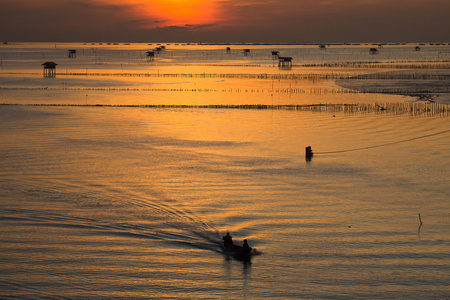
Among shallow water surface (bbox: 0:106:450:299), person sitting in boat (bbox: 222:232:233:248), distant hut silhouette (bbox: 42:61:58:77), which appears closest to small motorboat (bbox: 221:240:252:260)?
person sitting in boat (bbox: 222:232:233:248)

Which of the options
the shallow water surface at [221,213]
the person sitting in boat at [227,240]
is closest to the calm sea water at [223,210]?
the shallow water surface at [221,213]

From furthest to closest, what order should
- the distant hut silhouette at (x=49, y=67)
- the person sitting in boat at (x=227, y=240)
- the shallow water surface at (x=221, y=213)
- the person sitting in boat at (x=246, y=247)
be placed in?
the distant hut silhouette at (x=49, y=67) → the person sitting in boat at (x=227, y=240) → the person sitting in boat at (x=246, y=247) → the shallow water surface at (x=221, y=213)

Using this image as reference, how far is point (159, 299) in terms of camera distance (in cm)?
1116

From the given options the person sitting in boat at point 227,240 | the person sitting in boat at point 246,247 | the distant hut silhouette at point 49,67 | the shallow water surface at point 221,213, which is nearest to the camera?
the shallow water surface at point 221,213

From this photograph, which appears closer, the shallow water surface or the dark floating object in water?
the shallow water surface

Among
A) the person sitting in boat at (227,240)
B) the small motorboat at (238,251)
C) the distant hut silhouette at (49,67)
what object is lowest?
the small motorboat at (238,251)

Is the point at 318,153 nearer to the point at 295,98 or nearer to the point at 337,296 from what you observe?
the point at 337,296

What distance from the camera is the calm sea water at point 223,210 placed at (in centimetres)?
1193

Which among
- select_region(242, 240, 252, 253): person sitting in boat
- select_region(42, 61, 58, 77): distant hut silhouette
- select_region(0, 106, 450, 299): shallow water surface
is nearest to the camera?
select_region(0, 106, 450, 299): shallow water surface

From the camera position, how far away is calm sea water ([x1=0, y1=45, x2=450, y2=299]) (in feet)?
39.1

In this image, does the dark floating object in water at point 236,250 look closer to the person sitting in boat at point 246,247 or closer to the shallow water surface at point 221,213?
the person sitting in boat at point 246,247

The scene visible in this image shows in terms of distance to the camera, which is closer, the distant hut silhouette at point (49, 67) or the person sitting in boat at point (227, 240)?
the person sitting in boat at point (227, 240)

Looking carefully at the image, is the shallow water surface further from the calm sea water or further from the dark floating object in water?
the dark floating object in water

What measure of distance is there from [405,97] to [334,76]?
75.6 feet
